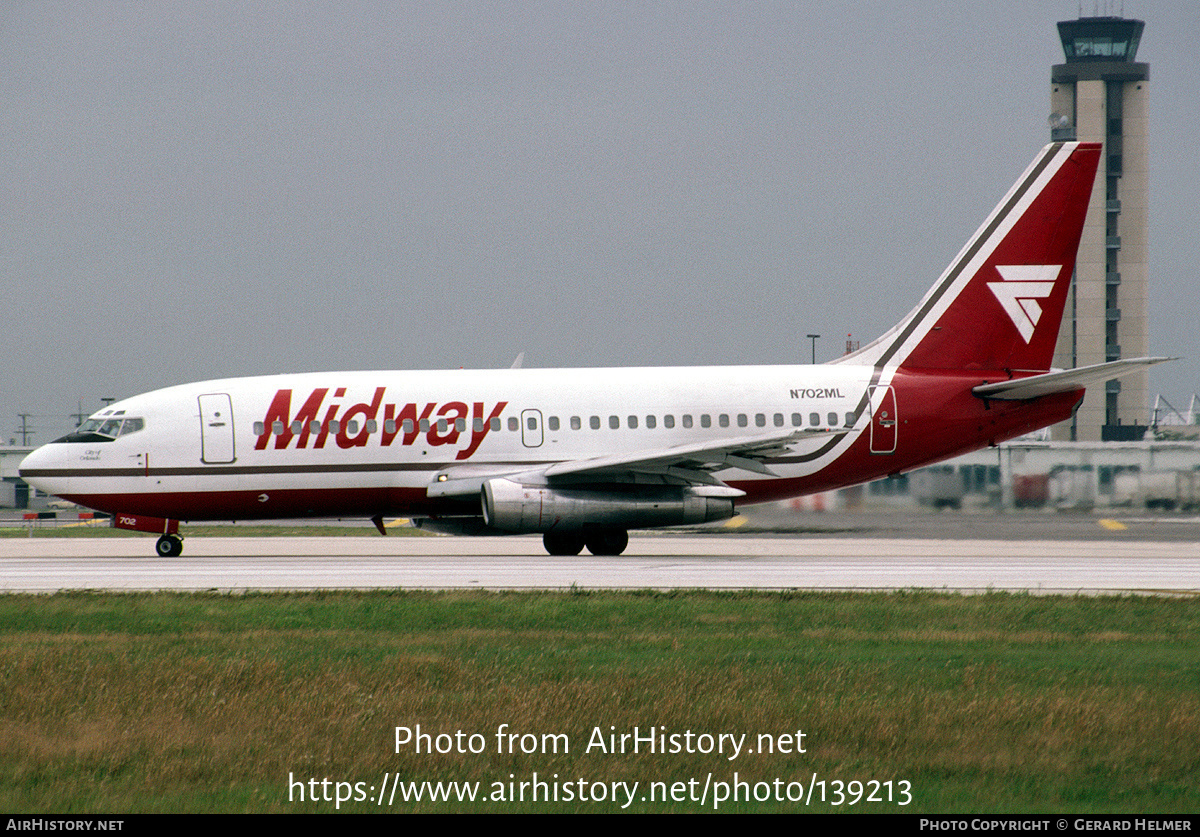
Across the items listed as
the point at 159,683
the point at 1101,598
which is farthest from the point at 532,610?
the point at 1101,598

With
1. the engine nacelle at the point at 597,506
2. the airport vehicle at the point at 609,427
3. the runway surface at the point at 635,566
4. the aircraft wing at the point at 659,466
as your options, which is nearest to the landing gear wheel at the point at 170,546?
the airport vehicle at the point at 609,427

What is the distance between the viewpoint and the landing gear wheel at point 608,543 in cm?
2883

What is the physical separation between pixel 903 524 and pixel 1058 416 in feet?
33.3

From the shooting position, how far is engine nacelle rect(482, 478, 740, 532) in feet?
88.2

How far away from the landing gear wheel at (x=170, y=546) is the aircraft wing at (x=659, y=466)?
5.52 m

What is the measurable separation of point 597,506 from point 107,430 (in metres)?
10.6

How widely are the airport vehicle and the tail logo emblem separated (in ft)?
0.17

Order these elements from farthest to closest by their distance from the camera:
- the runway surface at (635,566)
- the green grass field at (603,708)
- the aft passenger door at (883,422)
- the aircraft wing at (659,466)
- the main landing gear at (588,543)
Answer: the aft passenger door at (883,422), the main landing gear at (588,543), the aircraft wing at (659,466), the runway surface at (635,566), the green grass field at (603,708)

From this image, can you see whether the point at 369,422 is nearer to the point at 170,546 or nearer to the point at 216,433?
the point at 216,433

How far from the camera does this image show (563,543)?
1138 inches

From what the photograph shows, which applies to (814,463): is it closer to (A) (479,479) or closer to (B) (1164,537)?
(A) (479,479)

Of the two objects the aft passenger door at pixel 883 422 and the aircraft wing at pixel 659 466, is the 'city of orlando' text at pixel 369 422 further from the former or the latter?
the aft passenger door at pixel 883 422

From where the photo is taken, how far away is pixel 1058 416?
30.4 meters
